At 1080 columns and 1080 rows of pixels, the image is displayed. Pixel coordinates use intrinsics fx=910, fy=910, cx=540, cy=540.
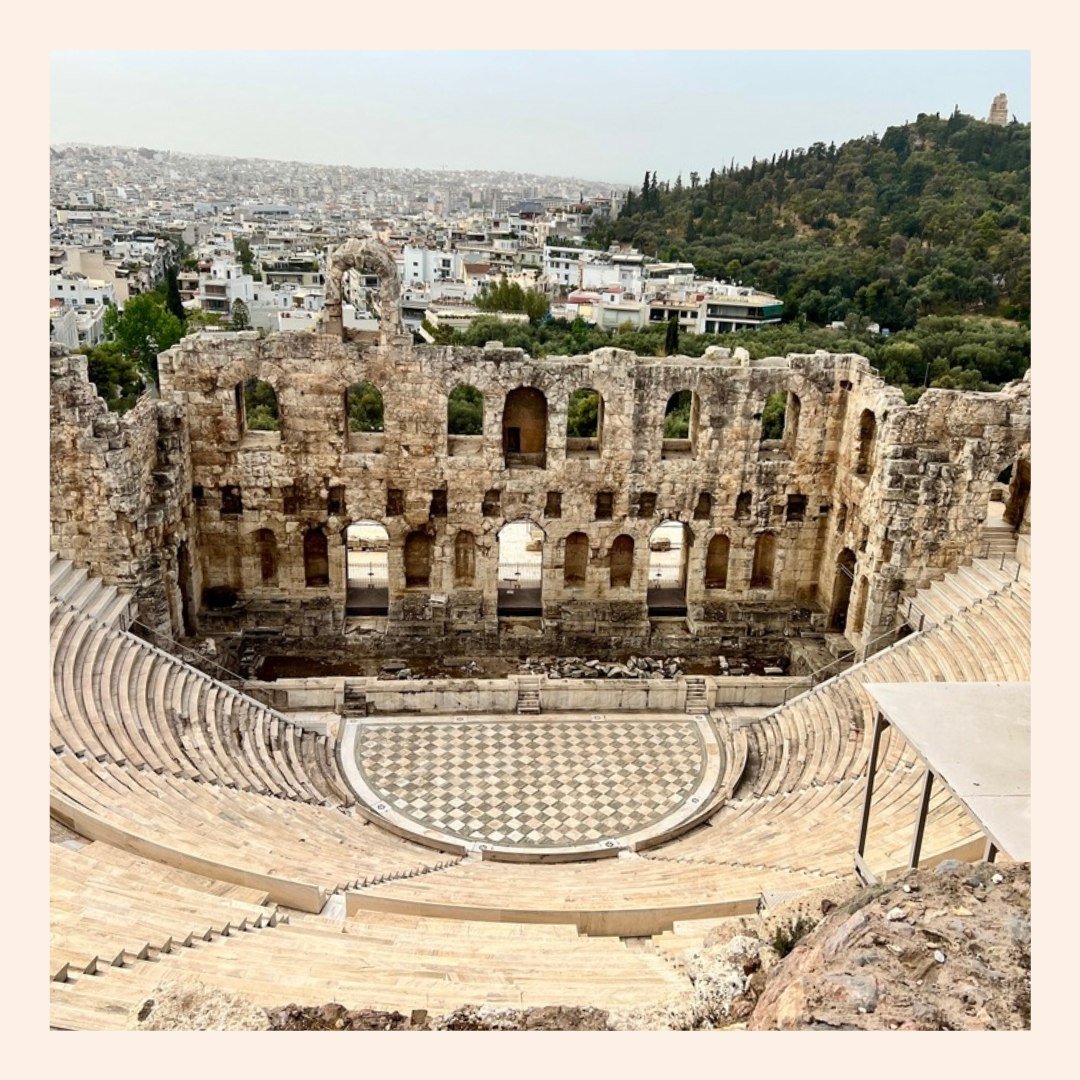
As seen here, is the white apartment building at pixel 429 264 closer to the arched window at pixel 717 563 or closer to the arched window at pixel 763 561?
the arched window at pixel 717 563

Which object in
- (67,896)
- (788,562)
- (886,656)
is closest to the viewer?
(67,896)

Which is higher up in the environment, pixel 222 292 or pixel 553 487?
pixel 222 292

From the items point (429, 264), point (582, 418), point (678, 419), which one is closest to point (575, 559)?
point (582, 418)

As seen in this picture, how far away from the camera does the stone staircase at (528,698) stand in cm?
2184

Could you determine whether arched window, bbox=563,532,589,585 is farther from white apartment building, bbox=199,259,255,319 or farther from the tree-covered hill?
white apartment building, bbox=199,259,255,319

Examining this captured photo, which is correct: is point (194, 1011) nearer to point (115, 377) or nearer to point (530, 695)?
point (530, 695)

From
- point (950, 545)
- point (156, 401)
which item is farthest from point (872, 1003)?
point (156, 401)

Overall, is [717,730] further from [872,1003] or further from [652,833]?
[872,1003]

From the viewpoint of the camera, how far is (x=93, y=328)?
62250mm

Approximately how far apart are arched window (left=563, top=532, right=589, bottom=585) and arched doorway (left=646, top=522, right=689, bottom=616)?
6.31 feet

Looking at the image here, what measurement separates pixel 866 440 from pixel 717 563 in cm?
535

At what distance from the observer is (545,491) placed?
2439cm

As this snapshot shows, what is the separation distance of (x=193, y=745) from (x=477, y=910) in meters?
7.75

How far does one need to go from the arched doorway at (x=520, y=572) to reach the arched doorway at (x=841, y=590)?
8.22 meters
